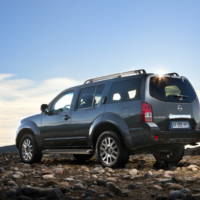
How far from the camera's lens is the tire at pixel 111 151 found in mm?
8906

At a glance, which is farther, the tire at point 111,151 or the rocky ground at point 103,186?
the tire at point 111,151

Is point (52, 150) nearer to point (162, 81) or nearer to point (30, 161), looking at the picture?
point (30, 161)

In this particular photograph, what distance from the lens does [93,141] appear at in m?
9.65

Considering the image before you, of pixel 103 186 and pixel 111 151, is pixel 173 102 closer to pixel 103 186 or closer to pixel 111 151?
pixel 111 151

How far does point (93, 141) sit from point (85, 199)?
454 centimetres

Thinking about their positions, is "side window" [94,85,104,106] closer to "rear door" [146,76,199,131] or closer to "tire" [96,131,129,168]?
"tire" [96,131,129,168]

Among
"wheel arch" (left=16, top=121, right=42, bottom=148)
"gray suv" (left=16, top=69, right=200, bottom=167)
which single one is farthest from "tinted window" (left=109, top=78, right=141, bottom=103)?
"wheel arch" (left=16, top=121, right=42, bottom=148)

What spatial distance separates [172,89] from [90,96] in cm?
188

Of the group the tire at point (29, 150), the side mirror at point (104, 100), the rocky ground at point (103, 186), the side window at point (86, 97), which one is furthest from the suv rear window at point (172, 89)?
the tire at point (29, 150)

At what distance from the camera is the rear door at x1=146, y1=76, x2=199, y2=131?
8688mm

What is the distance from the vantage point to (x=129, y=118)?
28.7ft

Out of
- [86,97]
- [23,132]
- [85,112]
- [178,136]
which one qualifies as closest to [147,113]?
[178,136]

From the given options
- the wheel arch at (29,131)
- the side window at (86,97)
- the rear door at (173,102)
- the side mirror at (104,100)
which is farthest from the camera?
the wheel arch at (29,131)

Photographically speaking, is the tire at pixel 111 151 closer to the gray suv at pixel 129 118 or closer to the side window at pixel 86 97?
the gray suv at pixel 129 118
